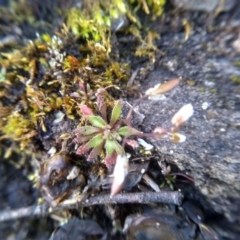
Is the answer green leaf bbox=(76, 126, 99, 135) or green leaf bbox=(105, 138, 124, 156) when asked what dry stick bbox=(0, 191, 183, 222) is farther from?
green leaf bbox=(76, 126, 99, 135)

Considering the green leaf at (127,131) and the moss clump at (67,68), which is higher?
the moss clump at (67,68)

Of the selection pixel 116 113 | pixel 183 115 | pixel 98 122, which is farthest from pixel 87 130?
pixel 183 115

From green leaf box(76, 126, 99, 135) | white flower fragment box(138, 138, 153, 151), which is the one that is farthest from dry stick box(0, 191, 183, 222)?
green leaf box(76, 126, 99, 135)

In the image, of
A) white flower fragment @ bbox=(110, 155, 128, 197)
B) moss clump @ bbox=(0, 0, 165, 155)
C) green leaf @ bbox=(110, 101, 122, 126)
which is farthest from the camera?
moss clump @ bbox=(0, 0, 165, 155)

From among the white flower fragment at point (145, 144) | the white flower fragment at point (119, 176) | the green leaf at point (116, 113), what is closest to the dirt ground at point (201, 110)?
the white flower fragment at point (145, 144)

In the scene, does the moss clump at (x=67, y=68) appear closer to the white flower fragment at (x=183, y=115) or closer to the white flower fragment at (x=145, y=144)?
the white flower fragment at (x=145, y=144)

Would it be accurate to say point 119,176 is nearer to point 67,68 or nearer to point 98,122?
point 98,122
